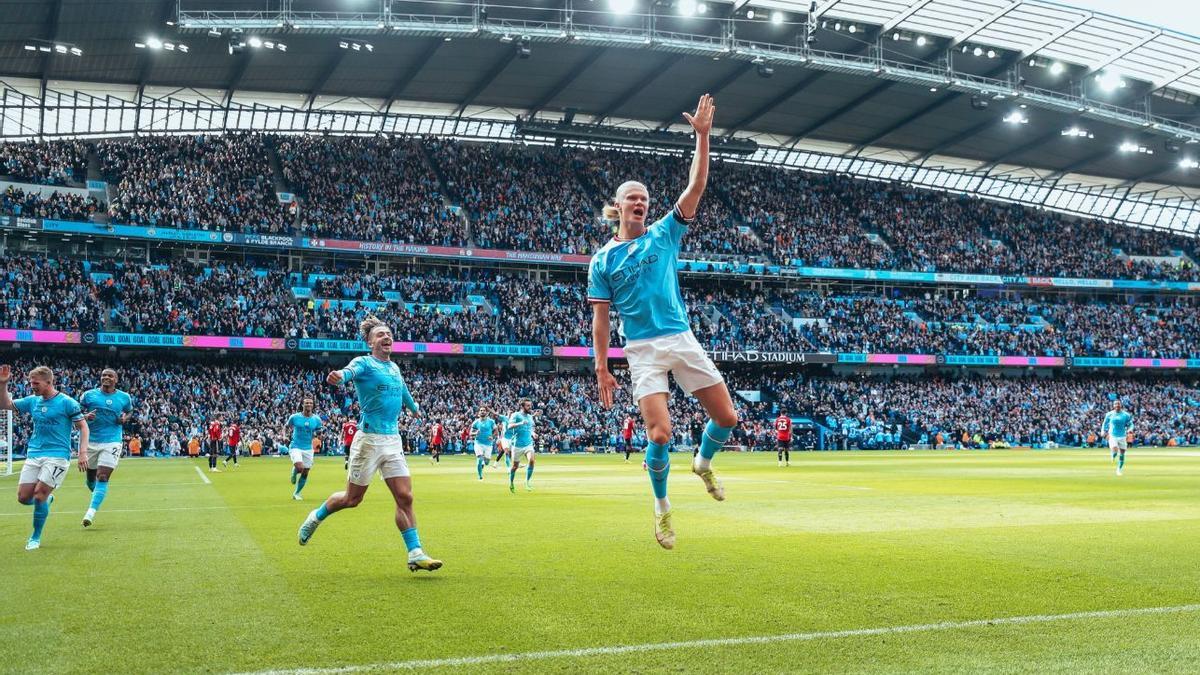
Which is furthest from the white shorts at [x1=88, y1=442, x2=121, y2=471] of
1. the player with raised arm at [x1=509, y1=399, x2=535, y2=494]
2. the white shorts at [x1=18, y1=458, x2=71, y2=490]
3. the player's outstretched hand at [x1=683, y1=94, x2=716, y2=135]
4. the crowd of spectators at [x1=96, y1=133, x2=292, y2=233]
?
the crowd of spectators at [x1=96, y1=133, x2=292, y2=233]

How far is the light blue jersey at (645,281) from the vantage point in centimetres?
772

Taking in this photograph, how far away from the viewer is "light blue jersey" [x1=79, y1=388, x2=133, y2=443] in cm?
1478

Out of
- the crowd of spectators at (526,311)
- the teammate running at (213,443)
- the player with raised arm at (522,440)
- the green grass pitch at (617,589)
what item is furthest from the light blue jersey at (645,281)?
the crowd of spectators at (526,311)

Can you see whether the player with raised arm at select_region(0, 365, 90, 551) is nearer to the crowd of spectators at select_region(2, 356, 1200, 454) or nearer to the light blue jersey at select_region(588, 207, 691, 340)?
the light blue jersey at select_region(588, 207, 691, 340)

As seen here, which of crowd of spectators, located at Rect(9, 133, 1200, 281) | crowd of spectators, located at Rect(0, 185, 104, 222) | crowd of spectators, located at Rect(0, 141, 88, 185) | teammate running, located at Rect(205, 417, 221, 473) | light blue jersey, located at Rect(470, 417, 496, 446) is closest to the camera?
light blue jersey, located at Rect(470, 417, 496, 446)

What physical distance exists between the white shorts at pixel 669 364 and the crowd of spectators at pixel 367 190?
2106 inches

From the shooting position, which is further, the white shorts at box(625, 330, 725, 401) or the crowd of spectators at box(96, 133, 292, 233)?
the crowd of spectators at box(96, 133, 292, 233)

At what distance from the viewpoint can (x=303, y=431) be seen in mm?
21719

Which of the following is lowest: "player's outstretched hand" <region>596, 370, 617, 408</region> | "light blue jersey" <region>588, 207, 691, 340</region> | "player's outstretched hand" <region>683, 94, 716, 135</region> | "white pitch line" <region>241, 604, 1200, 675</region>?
"white pitch line" <region>241, 604, 1200, 675</region>

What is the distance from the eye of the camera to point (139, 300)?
169 ft

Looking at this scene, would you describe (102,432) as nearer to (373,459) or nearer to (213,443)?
(373,459)

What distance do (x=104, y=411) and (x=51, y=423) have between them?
5.85 feet

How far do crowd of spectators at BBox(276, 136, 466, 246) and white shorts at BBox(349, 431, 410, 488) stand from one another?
5040 centimetres

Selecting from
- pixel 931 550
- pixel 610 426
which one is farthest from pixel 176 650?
pixel 610 426
